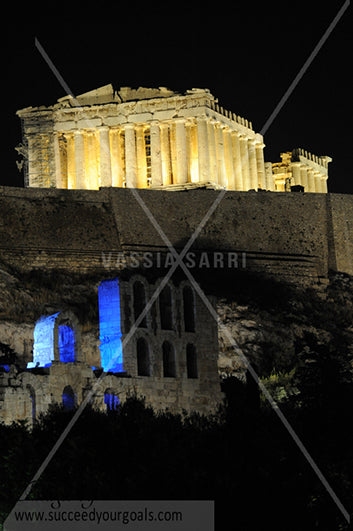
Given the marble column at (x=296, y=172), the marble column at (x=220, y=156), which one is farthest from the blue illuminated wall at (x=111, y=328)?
the marble column at (x=296, y=172)

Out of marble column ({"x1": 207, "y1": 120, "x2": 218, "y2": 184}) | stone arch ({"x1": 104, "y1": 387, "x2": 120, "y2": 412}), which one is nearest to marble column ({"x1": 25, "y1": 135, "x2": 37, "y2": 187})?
marble column ({"x1": 207, "y1": 120, "x2": 218, "y2": 184})

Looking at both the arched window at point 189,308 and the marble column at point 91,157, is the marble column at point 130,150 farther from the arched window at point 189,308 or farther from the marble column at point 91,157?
the arched window at point 189,308

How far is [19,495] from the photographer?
119 feet

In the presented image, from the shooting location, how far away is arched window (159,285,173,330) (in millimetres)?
47312

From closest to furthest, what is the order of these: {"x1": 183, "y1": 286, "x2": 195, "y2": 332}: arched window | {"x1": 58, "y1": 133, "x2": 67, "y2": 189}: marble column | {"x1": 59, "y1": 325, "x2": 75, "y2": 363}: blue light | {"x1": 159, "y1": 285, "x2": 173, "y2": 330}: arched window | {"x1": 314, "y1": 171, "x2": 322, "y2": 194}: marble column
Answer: {"x1": 59, "y1": 325, "x2": 75, "y2": 363}: blue light, {"x1": 159, "y1": 285, "x2": 173, "y2": 330}: arched window, {"x1": 183, "y1": 286, "x2": 195, "y2": 332}: arched window, {"x1": 58, "y1": 133, "x2": 67, "y2": 189}: marble column, {"x1": 314, "y1": 171, "x2": 322, "y2": 194}: marble column

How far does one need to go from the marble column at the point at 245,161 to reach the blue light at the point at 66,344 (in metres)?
44.5

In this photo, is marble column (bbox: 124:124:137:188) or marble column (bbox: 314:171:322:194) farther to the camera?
marble column (bbox: 314:171:322:194)

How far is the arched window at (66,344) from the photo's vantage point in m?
44.7

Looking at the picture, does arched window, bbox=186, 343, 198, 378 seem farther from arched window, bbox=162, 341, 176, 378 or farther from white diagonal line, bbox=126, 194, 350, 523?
white diagonal line, bbox=126, 194, 350, 523

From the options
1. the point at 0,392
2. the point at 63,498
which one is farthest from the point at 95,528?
the point at 0,392

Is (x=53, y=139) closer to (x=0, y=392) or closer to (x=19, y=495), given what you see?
(x=0, y=392)

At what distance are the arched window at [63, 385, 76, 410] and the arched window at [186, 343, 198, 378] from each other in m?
4.87

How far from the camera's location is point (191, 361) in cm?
4753

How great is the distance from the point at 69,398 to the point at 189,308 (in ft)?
20.0
